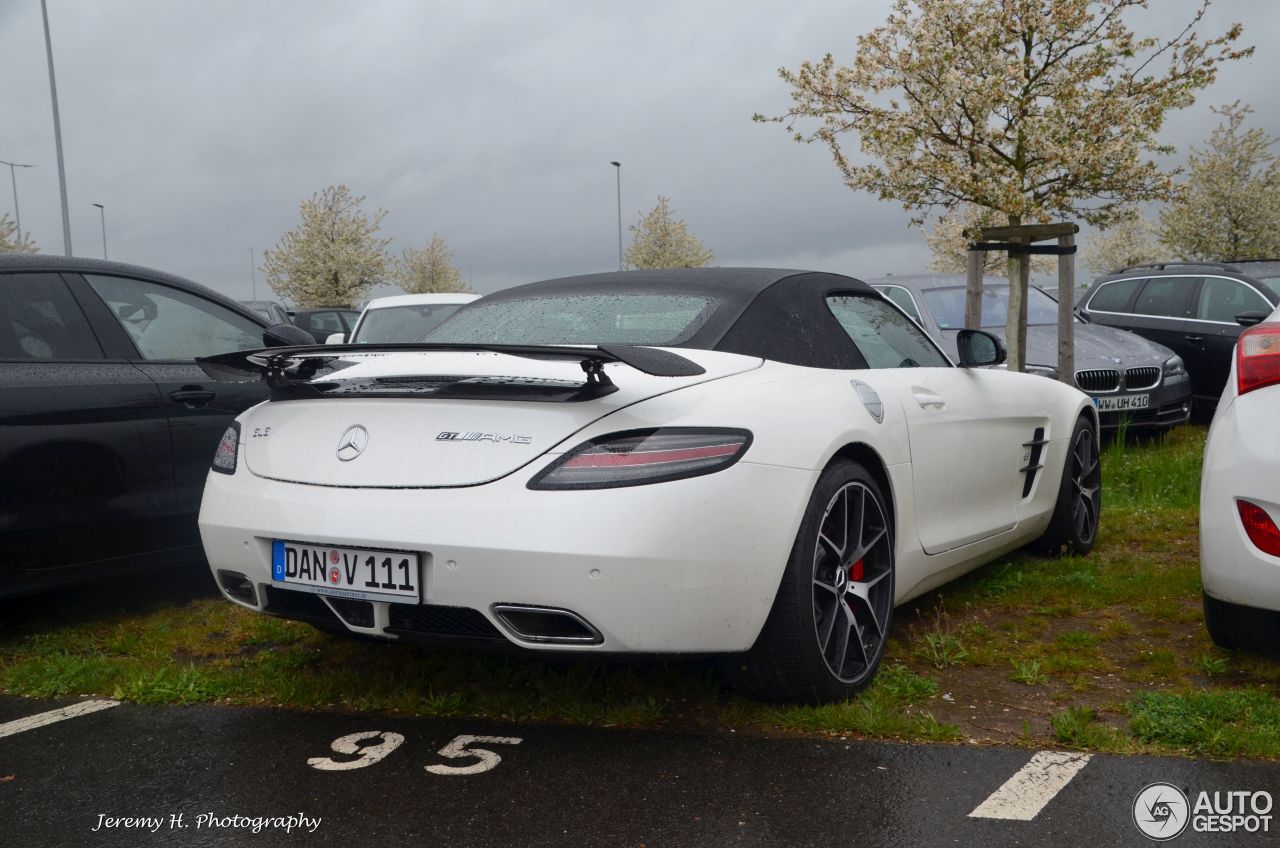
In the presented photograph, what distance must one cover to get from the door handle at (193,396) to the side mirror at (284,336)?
1.26 feet

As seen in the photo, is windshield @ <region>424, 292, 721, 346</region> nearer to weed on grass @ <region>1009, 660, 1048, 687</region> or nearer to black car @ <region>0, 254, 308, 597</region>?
black car @ <region>0, 254, 308, 597</region>

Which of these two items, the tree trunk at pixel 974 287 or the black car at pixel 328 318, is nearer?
the tree trunk at pixel 974 287

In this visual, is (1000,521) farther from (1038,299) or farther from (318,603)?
(1038,299)

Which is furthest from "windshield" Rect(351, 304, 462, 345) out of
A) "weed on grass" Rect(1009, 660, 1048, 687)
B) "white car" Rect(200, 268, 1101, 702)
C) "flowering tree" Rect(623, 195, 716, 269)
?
"flowering tree" Rect(623, 195, 716, 269)

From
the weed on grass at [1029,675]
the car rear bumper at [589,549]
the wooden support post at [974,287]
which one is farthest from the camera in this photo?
the wooden support post at [974,287]

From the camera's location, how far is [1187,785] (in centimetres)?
301

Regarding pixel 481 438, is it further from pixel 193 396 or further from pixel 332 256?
pixel 332 256

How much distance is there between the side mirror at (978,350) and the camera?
193 inches

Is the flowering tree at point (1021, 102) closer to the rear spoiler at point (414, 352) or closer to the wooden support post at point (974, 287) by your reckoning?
the wooden support post at point (974, 287)

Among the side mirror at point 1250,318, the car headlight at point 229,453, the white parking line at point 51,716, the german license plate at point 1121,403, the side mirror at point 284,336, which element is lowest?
the white parking line at point 51,716

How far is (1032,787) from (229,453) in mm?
2465

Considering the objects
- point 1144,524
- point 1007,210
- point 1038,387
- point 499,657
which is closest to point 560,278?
point 499,657

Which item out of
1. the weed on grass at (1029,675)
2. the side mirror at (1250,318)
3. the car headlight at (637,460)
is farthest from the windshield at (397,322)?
the car headlight at (637,460)

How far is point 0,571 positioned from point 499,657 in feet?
6.25
